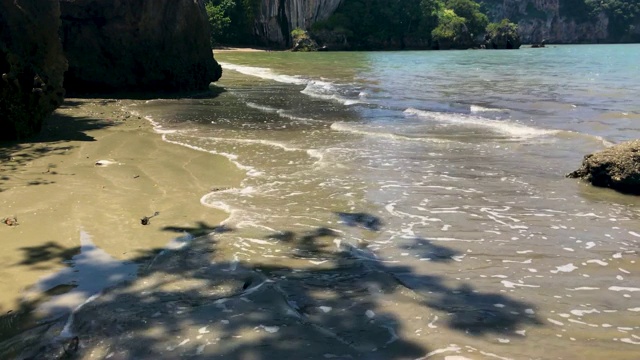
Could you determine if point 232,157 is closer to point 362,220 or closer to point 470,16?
point 362,220

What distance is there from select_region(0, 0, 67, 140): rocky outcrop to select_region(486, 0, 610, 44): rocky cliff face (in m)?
139

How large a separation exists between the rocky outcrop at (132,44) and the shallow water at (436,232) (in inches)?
201

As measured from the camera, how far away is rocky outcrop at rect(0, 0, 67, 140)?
358 inches

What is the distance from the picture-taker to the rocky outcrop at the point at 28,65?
29.8 ft

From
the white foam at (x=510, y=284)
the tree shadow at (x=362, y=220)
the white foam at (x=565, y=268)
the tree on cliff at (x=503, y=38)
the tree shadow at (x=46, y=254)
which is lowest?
the white foam at (x=565, y=268)

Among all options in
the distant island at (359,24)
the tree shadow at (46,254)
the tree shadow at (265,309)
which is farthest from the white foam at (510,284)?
the distant island at (359,24)

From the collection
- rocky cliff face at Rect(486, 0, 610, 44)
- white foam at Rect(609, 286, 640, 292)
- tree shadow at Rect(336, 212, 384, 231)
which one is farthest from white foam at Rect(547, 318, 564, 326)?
rocky cliff face at Rect(486, 0, 610, 44)

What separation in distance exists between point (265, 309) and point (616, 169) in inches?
202

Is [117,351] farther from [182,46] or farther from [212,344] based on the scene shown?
[182,46]

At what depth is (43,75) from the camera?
32.2 ft

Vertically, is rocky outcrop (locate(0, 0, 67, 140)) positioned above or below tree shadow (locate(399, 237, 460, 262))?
above

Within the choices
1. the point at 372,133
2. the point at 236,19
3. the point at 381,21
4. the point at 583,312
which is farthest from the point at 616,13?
the point at 583,312

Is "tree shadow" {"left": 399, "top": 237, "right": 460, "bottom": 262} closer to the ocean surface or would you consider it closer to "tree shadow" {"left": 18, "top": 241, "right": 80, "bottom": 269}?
the ocean surface

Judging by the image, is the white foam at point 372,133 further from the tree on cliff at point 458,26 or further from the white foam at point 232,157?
the tree on cliff at point 458,26
